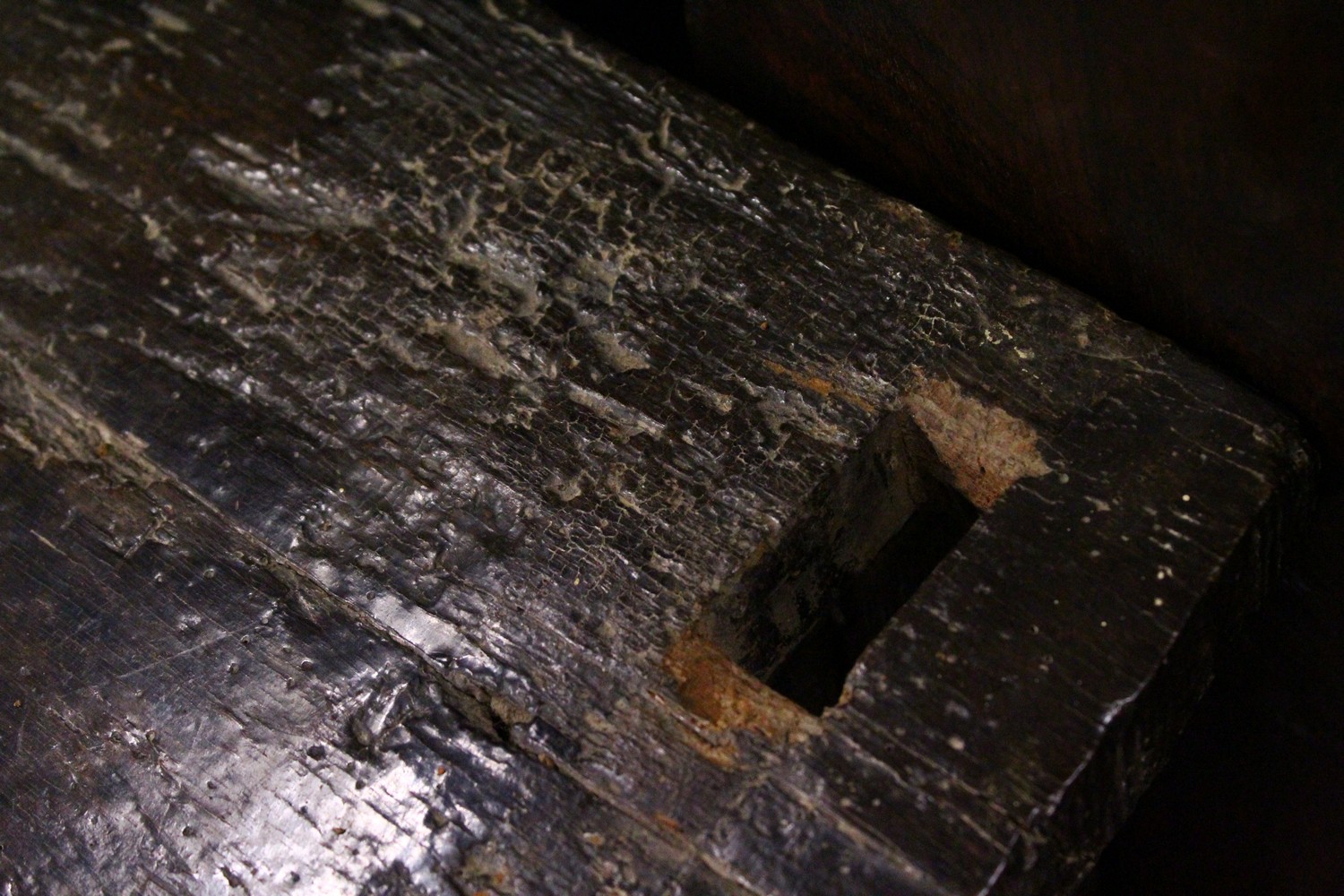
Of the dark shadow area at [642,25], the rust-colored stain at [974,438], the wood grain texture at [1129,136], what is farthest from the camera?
the dark shadow area at [642,25]

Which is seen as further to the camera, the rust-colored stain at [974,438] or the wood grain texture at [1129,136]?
the rust-colored stain at [974,438]

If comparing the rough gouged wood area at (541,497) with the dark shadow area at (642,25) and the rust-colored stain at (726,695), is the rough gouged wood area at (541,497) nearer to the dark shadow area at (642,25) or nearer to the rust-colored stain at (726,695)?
the rust-colored stain at (726,695)

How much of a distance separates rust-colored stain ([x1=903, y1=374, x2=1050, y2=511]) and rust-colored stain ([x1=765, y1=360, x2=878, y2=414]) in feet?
0.14

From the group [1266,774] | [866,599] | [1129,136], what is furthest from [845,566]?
[1266,774]

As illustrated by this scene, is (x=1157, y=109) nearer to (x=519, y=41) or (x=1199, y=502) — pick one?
(x=1199, y=502)

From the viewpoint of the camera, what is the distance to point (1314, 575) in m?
1.22

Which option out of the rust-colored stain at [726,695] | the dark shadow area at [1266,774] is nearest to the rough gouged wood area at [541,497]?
the rust-colored stain at [726,695]

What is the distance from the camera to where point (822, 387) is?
44.3 inches

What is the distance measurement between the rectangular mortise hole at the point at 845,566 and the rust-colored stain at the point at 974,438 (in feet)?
0.07

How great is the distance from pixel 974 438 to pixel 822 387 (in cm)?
15

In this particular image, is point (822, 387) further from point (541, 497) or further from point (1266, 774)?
point (1266, 774)

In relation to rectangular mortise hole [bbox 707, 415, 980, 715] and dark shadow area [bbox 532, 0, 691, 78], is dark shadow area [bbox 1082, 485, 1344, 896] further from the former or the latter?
dark shadow area [bbox 532, 0, 691, 78]

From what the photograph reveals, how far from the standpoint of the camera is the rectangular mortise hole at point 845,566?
1091 mm

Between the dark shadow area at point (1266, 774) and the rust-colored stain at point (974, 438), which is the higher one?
the rust-colored stain at point (974, 438)
